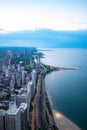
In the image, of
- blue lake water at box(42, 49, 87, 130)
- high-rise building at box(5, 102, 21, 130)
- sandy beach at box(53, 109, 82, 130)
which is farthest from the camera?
blue lake water at box(42, 49, 87, 130)

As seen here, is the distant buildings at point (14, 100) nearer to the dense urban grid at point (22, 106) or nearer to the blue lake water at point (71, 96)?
the dense urban grid at point (22, 106)

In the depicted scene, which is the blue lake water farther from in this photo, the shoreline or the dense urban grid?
the dense urban grid

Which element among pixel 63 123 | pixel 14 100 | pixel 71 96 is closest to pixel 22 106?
pixel 14 100

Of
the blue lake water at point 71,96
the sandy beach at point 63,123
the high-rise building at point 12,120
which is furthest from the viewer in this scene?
the blue lake water at point 71,96

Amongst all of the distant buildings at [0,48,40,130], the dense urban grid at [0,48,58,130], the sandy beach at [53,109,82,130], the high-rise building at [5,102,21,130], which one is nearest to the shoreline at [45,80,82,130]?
the sandy beach at [53,109,82,130]

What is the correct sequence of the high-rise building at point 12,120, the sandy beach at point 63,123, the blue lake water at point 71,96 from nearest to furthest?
the high-rise building at point 12,120 → the sandy beach at point 63,123 → the blue lake water at point 71,96

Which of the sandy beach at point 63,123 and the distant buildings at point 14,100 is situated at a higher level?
the distant buildings at point 14,100

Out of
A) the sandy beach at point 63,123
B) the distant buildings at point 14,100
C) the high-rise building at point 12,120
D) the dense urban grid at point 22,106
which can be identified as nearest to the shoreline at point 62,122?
the sandy beach at point 63,123

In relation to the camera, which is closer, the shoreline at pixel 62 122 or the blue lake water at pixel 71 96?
the shoreline at pixel 62 122

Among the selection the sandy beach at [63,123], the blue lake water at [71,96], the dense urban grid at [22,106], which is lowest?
the sandy beach at [63,123]
